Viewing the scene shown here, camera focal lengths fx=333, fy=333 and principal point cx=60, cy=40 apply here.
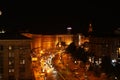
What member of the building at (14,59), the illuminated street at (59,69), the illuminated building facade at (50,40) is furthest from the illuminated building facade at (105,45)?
the building at (14,59)

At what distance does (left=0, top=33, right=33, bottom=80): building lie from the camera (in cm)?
3102

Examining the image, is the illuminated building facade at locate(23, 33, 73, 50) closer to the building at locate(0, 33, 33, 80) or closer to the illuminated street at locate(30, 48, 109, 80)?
the illuminated street at locate(30, 48, 109, 80)

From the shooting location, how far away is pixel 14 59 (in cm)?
3128

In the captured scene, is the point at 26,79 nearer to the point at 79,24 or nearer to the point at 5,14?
the point at 5,14

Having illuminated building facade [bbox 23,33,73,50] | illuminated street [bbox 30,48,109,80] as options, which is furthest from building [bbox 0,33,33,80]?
illuminated building facade [bbox 23,33,73,50]

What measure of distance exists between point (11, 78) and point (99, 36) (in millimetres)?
16601

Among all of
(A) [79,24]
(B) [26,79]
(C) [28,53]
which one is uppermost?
(A) [79,24]

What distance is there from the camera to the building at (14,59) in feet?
102

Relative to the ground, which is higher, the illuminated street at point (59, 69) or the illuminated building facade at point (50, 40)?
the illuminated building facade at point (50, 40)

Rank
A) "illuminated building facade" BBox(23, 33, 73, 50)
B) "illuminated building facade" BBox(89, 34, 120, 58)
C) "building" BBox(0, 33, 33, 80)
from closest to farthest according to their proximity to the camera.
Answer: "building" BBox(0, 33, 33, 80), "illuminated building facade" BBox(89, 34, 120, 58), "illuminated building facade" BBox(23, 33, 73, 50)

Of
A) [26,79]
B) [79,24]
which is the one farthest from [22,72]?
[79,24]

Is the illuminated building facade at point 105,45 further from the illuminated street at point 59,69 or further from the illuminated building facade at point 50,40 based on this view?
the illuminated building facade at point 50,40

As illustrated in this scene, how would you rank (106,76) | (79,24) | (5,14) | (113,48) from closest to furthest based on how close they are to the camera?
(106,76) < (113,48) < (5,14) < (79,24)

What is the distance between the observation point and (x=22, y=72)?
31.5m
